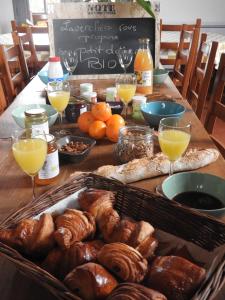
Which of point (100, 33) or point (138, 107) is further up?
point (100, 33)

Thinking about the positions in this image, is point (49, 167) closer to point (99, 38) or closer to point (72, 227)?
point (72, 227)

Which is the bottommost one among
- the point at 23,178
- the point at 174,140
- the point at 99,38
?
the point at 23,178

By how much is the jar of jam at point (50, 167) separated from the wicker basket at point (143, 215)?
205 millimetres

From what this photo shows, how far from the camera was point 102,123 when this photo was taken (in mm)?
1212

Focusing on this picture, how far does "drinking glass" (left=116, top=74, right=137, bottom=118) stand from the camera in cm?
146

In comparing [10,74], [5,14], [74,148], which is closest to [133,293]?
[74,148]

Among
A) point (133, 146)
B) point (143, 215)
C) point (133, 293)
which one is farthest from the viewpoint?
point (133, 146)

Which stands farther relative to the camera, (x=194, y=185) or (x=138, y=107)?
(x=138, y=107)

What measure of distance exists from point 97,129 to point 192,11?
4959 mm

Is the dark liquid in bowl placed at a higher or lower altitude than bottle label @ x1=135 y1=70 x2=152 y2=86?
lower

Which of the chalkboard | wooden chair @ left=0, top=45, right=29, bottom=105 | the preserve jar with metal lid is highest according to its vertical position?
the chalkboard

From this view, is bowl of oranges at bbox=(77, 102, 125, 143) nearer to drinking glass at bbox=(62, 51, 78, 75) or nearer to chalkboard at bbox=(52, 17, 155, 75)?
drinking glass at bbox=(62, 51, 78, 75)

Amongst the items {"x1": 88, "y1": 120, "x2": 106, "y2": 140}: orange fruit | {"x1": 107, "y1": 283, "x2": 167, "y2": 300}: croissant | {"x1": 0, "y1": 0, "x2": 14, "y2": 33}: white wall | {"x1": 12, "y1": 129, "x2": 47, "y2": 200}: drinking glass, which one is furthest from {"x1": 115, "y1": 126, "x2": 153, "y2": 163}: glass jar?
{"x1": 0, "y1": 0, "x2": 14, "y2": 33}: white wall

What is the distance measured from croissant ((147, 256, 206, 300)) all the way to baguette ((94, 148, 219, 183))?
0.42 metres
